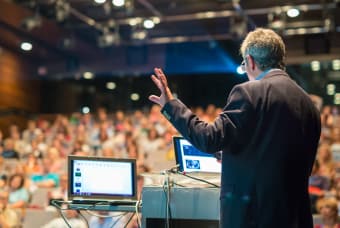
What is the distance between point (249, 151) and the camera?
152 centimetres

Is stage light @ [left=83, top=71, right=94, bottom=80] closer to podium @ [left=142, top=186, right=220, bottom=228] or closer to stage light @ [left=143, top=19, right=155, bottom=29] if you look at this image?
stage light @ [left=143, top=19, right=155, bottom=29]

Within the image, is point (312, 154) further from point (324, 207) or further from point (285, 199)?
point (324, 207)

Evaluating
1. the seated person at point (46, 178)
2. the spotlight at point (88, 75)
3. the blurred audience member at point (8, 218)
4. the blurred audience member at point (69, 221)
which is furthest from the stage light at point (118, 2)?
the blurred audience member at point (69, 221)

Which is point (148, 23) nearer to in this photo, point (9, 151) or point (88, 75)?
point (88, 75)

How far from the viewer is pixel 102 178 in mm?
2514

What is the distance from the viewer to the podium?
1955 mm

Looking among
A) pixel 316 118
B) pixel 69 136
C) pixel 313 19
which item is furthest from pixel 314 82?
pixel 316 118

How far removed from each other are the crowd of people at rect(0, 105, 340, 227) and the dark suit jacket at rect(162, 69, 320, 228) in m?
2.05

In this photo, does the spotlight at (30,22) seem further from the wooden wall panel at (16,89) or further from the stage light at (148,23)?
the stage light at (148,23)

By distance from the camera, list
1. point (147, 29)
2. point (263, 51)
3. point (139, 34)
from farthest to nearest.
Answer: point (147, 29) → point (139, 34) → point (263, 51)

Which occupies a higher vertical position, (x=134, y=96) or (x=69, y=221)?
(x=134, y=96)

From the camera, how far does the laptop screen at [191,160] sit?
87.0 inches

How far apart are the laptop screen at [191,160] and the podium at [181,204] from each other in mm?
201

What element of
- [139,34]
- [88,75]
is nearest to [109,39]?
[139,34]
